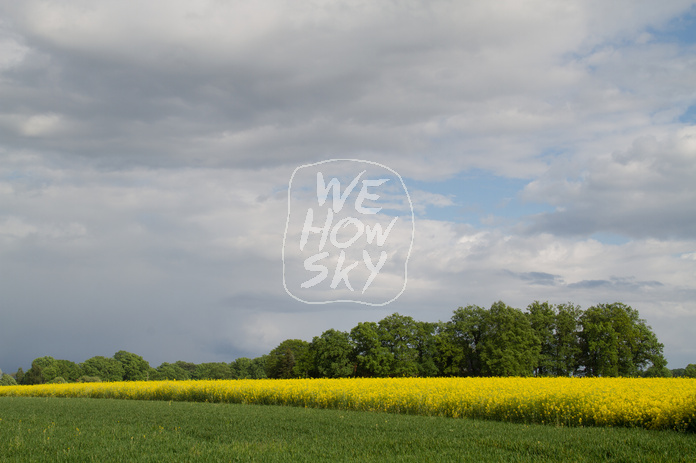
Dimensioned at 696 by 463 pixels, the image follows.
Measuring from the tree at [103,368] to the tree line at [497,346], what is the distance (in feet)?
175

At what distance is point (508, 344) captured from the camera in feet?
210

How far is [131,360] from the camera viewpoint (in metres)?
115

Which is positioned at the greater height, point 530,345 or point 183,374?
point 530,345

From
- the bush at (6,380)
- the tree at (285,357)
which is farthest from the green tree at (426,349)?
the bush at (6,380)

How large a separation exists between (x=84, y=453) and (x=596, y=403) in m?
17.3

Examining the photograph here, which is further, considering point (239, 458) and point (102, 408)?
point (102, 408)

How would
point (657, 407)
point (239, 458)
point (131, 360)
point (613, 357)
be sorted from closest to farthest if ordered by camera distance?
1. point (239, 458)
2. point (657, 407)
3. point (613, 357)
4. point (131, 360)

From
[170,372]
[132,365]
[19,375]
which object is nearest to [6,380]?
[19,375]

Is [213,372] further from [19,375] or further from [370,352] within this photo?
[370,352]

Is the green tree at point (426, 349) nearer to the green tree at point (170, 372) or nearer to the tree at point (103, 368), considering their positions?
the tree at point (103, 368)

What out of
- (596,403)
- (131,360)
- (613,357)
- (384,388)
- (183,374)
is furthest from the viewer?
(183,374)

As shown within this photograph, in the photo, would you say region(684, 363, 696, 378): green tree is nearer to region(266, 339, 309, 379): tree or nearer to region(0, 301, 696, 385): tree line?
region(0, 301, 696, 385): tree line

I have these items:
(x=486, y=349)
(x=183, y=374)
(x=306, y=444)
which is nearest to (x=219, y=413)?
(x=306, y=444)

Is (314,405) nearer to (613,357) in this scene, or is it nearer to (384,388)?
(384,388)
